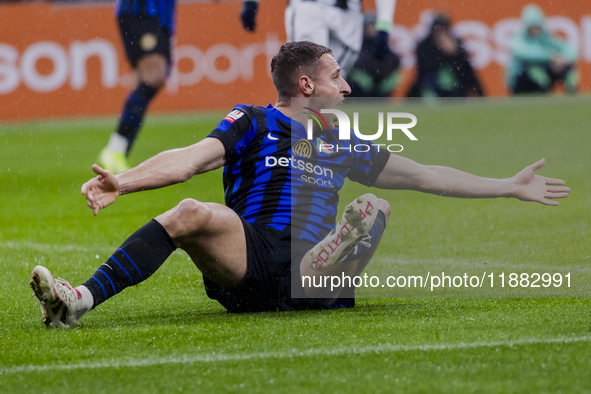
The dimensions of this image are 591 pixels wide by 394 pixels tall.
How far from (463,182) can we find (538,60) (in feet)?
37.3

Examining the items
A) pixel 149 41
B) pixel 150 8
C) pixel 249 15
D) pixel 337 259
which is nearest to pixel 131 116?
pixel 149 41

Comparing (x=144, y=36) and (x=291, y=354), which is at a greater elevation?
(x=144, y=36)

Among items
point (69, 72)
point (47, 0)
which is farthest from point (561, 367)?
point (47, 0)

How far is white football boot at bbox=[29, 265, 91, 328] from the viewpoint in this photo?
11.9ft

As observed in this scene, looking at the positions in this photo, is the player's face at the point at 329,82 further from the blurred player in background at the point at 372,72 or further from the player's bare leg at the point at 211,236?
the blurred player in background at the point at 372,72

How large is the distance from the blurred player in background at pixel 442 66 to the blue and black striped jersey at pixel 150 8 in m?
4.35

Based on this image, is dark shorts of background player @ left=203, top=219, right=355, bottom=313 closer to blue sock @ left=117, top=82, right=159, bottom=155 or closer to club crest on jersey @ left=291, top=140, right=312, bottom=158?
club crest on jersey @ left=291, top=140, right=312, bottom=158

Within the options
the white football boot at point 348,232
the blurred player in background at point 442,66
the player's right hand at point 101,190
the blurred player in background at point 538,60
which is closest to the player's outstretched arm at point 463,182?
the white football boot at point 348,232

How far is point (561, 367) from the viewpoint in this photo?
3012 mm

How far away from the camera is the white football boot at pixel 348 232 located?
12.3 feet

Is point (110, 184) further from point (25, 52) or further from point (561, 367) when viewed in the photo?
point (25, 52)

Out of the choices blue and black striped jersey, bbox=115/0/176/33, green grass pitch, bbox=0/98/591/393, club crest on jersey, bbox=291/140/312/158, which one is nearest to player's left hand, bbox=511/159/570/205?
green grass pitch, bbox=0/98/591/393

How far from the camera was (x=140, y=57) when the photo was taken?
11086 mm

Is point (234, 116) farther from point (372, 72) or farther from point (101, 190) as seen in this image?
point (372, 72)
